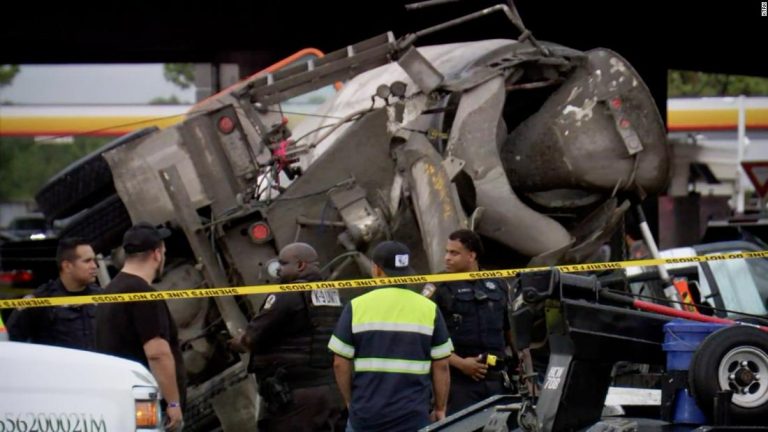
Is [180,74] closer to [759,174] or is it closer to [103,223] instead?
[759,174]

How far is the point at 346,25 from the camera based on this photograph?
20.2 meters

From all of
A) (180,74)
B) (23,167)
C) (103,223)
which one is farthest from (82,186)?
(180,74)

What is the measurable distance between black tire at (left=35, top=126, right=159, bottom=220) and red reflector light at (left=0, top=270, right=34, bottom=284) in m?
3.60

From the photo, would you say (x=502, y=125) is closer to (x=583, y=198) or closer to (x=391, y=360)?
(x=583, y=198)

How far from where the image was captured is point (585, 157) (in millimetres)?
10102

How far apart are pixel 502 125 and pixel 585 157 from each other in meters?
0.63

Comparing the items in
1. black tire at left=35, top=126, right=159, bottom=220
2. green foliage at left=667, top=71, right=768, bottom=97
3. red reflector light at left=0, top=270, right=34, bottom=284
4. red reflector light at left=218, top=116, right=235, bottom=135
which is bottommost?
green foliage at left=667, top=71, right=768, bottom=97

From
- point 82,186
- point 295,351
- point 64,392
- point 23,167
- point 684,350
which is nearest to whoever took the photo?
point 64,392

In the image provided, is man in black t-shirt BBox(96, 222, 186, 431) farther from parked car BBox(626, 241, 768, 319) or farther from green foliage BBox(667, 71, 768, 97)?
green foliage BBox(667, 71, 768, 97)

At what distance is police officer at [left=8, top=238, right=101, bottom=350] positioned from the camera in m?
8.65

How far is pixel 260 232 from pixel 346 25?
1076cm

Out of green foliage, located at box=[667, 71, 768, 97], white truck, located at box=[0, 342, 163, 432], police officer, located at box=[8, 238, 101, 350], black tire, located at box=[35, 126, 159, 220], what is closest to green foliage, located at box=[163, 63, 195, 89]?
green foliage, located at box=[667, 71, 768, 97]

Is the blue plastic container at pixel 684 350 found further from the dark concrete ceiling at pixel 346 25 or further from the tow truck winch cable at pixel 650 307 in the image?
the dark concrete ceiling at pixel 346 25

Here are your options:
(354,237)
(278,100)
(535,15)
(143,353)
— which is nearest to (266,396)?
(143,353)
